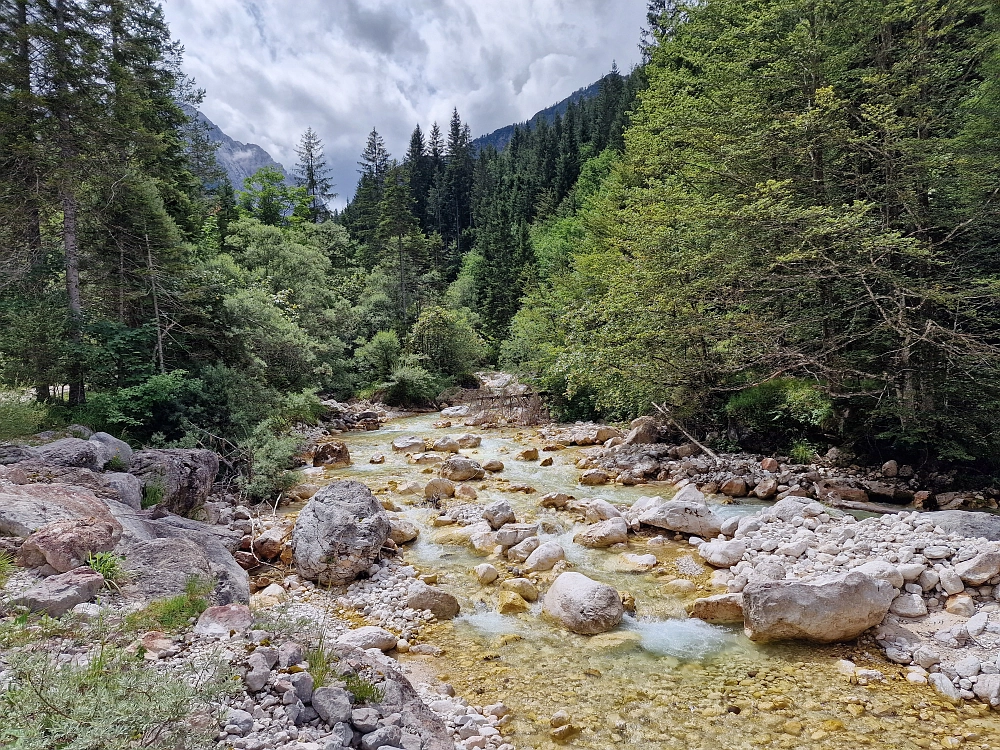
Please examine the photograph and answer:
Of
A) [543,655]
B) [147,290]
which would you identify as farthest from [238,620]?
[147,290]

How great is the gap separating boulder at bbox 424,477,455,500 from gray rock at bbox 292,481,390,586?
10.6ft

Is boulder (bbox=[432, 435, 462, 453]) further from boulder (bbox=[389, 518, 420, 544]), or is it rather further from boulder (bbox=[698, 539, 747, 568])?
boulder (bbox=[698, 539, 747, 568])

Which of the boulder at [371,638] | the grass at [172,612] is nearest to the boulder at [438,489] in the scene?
the boulder at [371,638]

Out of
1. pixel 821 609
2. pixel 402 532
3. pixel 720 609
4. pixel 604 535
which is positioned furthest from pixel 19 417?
pixel 821 609

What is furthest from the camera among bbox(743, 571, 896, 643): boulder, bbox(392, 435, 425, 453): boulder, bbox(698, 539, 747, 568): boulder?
bbox(392, 435, 425, 453): boulder

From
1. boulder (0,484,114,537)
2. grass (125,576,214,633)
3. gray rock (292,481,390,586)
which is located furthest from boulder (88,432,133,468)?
grass (125,576,214,633)

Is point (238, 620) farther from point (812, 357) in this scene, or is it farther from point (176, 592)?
point (812, 357)

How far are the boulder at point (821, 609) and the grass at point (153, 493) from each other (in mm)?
9003

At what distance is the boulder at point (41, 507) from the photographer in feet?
16.7

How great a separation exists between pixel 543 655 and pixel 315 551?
3889mm

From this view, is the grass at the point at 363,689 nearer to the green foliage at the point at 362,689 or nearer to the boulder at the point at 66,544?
the green foliage at the point at 362,689

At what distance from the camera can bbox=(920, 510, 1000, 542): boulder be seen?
6805 mm

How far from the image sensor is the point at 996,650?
5230 mm

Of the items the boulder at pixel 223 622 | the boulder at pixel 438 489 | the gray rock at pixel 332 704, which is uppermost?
the boulder at pixel 223 622
